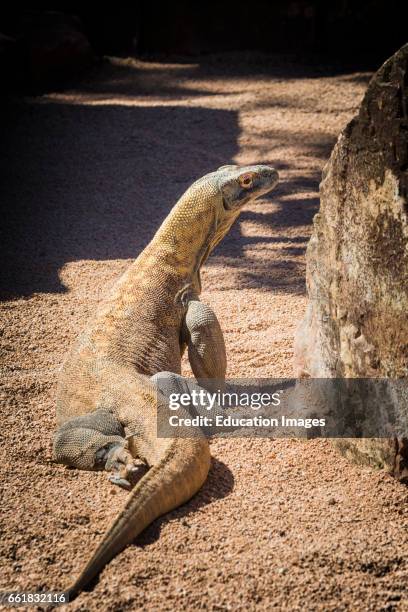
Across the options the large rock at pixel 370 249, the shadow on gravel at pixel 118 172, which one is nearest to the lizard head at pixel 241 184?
the large rock at pixel 370 249

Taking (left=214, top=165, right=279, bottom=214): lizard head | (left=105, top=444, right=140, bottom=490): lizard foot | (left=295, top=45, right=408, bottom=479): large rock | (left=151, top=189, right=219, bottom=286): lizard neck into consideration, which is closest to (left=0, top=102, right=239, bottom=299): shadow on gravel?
(left=151, top=189, right=219, bottom=286): lizard neck

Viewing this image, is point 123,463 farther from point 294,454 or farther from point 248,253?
point 248,253

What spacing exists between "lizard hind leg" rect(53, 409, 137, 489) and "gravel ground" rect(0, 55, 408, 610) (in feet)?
0.28

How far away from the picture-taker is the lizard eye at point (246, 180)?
4891 mm

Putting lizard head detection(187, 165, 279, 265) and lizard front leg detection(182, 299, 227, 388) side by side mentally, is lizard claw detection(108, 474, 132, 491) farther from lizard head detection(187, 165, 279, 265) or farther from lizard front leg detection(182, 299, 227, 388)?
lizard head detection(187, 165, 279, 265)

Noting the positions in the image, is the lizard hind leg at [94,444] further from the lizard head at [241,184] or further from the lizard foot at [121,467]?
the lizard head at [241,184]

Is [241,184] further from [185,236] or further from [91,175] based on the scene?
[91,175]

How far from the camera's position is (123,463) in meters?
3.71

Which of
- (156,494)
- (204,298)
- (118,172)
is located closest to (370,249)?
(156,494)

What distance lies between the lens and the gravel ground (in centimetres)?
311

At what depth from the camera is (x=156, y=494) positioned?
3324mm

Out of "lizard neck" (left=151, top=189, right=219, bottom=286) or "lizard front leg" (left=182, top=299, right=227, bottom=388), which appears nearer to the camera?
"lizard front leg" (left=182, top=299, right=227, bottom=388)

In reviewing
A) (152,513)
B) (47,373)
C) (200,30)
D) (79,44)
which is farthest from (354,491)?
(200,30)

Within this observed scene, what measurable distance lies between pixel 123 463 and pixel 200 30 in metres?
10.6
